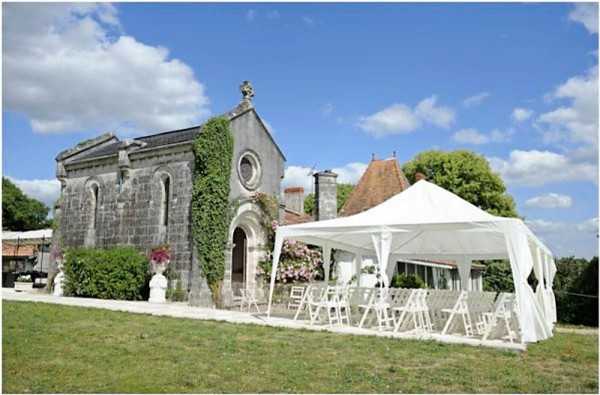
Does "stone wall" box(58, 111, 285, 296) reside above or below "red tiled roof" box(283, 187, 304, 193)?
below

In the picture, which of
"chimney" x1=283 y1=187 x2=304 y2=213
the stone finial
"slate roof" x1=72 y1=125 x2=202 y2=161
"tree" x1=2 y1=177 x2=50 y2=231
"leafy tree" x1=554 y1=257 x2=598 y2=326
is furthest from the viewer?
"tree" x1=2 y1=177 x2=50 y2=231

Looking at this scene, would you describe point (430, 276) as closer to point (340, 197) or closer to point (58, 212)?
point (340, 197)

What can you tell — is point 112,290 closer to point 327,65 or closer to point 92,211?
point 92,211

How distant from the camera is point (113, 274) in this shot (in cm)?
1608

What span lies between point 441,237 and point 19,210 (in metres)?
39.0

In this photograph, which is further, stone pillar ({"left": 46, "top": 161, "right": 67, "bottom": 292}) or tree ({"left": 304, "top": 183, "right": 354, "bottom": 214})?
tree ({"left": 304, "top": 183, "right": 354, "bottom": 214})

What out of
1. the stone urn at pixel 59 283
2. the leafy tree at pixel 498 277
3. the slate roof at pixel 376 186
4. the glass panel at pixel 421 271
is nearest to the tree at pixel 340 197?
the leafy tree at pixel 498 277

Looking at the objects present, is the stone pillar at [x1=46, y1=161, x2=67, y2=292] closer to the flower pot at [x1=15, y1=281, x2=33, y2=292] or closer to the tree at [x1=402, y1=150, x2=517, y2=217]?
the flower pot at [x1=15, y1=281, x2=33, y2=292]

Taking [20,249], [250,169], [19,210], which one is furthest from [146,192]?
[19,210]

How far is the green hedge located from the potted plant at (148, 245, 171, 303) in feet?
1.68

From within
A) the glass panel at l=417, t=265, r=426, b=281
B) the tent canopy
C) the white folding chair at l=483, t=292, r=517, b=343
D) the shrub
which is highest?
the tent canopy

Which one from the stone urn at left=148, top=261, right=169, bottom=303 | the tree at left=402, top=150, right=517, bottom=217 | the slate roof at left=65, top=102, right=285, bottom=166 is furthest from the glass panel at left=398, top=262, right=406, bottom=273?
the stone urn at left=148, top=261, right=169, bottom=303

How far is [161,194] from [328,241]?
258 inches

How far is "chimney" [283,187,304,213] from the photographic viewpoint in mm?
24906
